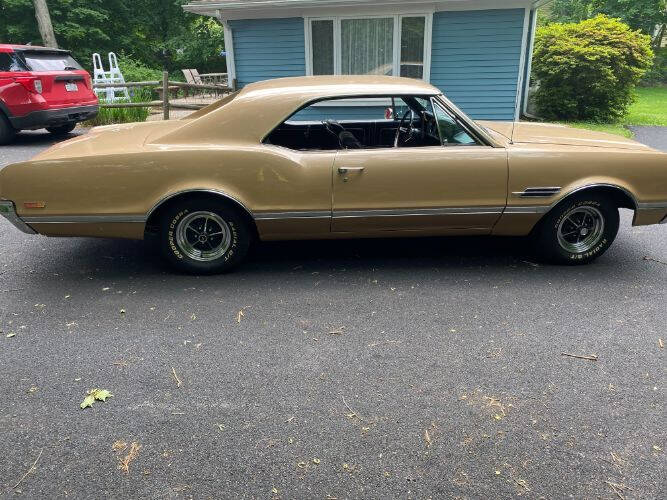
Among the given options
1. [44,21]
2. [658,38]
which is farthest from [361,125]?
[658,38]

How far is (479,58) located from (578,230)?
8.25 m

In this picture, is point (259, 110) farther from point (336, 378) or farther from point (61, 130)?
point (61, 130)

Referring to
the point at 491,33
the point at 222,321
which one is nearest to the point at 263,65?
the point at 491,33

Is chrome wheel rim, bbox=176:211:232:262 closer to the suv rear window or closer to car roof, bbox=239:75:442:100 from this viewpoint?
car roof, bbox=239:75:442:100

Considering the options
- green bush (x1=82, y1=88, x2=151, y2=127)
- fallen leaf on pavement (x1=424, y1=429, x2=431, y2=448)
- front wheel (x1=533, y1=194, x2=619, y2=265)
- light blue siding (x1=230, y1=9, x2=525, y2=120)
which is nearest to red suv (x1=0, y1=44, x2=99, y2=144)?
green bush (x1=82, y1=88, x2=151, y2=127)

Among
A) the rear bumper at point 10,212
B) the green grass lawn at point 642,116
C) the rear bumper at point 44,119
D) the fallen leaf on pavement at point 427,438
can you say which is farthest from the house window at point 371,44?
the fallen leaf on pavement at point 427,438

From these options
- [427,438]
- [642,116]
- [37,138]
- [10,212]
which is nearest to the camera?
[427,438]

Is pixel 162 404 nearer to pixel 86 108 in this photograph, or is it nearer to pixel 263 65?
pixel 86 108

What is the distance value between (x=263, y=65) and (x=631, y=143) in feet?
30.8

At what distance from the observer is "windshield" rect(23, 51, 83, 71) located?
9.91 metres

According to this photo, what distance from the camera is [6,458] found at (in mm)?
2396

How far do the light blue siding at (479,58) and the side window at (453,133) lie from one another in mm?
8228

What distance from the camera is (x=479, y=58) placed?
11547mm

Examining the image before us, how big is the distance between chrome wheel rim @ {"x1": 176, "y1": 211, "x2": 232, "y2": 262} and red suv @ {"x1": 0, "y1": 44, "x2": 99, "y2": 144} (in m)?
7.47
